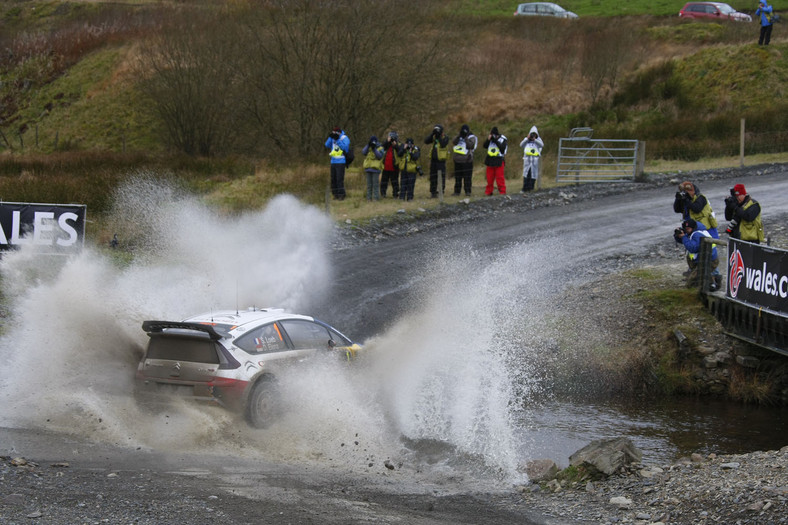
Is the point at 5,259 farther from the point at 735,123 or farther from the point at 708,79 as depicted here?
the point at 708,79

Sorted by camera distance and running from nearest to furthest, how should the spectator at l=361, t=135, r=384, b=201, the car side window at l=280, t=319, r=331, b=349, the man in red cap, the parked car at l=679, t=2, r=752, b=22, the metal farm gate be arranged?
1. the car side window at l=280, t=319, r=331, b=349
2. the man in red cap
3. the spectator at l=361, t=135, r=384, b=201
4. the metal farm gate
5. the parked car at l=679, t=2, r=752, b=22

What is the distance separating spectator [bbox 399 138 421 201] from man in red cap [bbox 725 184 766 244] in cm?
1087

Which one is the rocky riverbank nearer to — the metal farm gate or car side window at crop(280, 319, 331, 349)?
car side window at crop(280, 319, 331, 349)

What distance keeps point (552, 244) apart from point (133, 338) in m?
10.9

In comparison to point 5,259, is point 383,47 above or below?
above

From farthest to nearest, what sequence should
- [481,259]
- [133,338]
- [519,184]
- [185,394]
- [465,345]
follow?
[519,184] → [481,259] → [465,345] → [133,338] → [185,394]

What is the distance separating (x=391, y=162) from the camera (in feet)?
76.5

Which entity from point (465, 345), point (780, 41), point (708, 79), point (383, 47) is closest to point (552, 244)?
point (465, 345)

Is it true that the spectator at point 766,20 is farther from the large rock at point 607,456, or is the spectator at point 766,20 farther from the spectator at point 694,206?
the large rock at point 607,456

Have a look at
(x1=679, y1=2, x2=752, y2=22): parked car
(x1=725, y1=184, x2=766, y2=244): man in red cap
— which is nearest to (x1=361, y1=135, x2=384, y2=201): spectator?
(x1=725, y1=184, x2=766, y2=244): man in red cap

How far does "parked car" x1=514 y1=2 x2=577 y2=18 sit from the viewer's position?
58.8m

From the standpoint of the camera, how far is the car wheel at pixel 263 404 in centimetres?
984

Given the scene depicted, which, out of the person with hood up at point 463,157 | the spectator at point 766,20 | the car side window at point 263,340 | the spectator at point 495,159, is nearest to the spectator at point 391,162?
the person with hood up at point 463,157

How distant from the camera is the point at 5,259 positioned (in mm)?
14938
